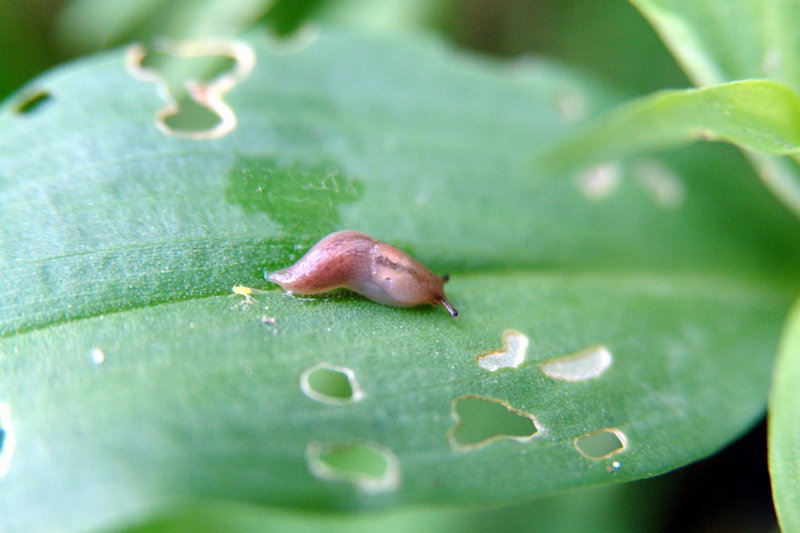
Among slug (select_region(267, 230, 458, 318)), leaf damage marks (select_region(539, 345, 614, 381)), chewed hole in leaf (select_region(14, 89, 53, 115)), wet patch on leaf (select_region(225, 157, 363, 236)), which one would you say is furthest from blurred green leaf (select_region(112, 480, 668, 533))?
chewed hole in leaf (select_region(14, 89, 53, 115))

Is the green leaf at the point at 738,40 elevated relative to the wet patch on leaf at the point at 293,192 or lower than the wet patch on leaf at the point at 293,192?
elevated

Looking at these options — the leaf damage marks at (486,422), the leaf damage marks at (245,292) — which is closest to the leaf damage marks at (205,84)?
the leaf damage marks at (245,292)

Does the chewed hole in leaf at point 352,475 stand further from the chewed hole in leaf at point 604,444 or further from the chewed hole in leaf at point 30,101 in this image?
the chewed hole in leaf at point 30,101

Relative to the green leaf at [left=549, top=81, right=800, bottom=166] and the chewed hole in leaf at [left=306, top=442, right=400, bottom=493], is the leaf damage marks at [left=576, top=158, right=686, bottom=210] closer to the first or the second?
the green leaf at [left=549, top=81, right=800, bottom=166]

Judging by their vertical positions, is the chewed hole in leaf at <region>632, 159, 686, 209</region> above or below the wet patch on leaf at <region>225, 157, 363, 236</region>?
above

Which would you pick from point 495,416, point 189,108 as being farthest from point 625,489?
point 189,108

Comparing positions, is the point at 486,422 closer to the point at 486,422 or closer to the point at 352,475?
the point at 486,422

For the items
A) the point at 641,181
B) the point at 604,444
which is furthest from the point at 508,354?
the point at 641,181
